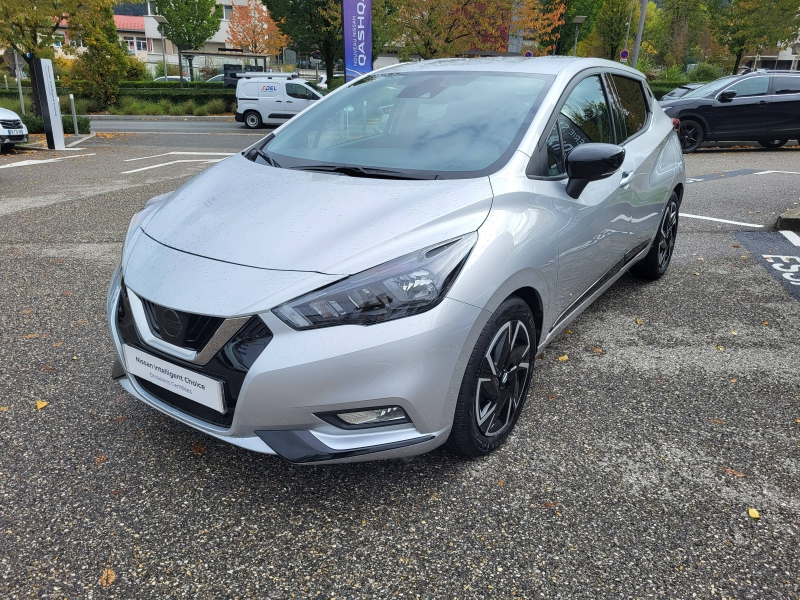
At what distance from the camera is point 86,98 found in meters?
26.7

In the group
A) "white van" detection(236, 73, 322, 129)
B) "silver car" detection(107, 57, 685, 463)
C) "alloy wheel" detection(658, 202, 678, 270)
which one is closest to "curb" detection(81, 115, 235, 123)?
"white van" detection(236, 73, 322, 129)

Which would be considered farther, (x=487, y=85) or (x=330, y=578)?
(x=487, y=85)

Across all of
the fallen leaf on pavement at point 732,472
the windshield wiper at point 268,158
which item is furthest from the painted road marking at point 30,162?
the fallen leaf on pavement at point 732,472

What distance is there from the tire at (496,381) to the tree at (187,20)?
49.3 metres

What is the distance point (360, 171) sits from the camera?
2814 mm

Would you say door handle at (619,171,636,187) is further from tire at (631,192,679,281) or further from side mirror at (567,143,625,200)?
tire at (631,192,679,281)

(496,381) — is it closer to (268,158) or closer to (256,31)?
(268,158)

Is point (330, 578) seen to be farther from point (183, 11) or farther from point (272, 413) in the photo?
point (183, 11)

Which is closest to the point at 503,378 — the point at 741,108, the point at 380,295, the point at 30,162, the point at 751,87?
the point at 380,295

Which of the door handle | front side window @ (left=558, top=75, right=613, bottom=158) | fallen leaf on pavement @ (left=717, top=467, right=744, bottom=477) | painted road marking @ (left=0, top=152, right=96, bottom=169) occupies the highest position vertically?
front side window @ (left=558, top=75, right=613, bottom=158)

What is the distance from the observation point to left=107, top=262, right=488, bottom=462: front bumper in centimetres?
205

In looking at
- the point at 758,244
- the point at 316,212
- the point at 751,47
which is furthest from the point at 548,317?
the point at 751,47

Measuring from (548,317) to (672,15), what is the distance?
5973cm

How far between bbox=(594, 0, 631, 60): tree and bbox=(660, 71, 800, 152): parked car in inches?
1508
